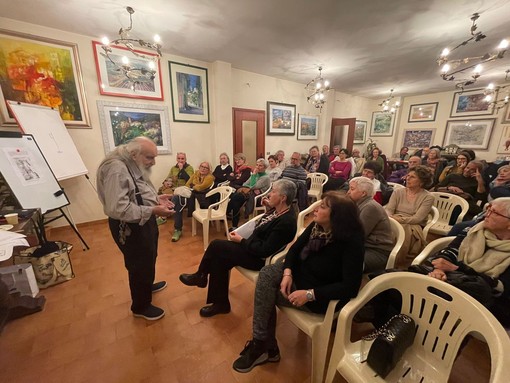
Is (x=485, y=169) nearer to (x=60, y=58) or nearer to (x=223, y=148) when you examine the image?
(x=223, y=148)

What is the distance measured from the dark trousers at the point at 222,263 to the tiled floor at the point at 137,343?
20cm

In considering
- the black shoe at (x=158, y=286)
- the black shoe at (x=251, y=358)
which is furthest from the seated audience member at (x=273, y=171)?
the black shoe at (x=251, y=358)

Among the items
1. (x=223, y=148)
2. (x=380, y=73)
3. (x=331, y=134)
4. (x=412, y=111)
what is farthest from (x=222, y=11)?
(x=412, y=111)

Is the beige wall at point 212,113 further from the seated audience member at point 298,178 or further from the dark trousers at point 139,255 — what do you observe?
the dark trousers at point 139,255

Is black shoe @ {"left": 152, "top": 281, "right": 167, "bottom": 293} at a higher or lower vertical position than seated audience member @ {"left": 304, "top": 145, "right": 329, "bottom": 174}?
lower

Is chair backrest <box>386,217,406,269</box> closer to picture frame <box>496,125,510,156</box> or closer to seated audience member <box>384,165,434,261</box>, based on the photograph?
seated audience member <box>384,165,434,261</box>

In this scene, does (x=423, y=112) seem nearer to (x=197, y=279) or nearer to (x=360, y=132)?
(x=360, y=132)

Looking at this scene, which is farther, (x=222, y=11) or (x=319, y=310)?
(x=222, y=11)

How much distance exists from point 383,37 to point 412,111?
215 inches

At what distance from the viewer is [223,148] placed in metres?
4.21

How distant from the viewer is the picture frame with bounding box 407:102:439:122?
662 cm

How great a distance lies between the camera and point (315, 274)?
3.89 feet

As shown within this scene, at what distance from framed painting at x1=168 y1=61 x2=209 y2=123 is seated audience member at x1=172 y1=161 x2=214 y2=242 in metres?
1.24

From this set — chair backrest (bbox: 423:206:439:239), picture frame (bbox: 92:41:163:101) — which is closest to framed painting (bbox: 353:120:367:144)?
chair backrest (bbox: 423:206:439:239)
